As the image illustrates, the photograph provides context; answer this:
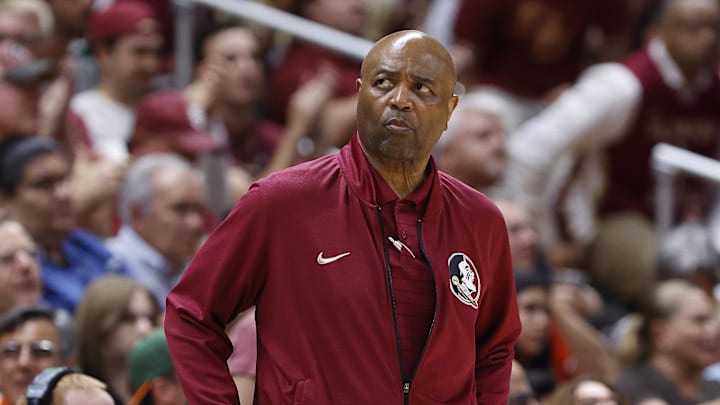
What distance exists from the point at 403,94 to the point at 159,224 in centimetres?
295

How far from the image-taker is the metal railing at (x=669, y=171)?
7.01 meters

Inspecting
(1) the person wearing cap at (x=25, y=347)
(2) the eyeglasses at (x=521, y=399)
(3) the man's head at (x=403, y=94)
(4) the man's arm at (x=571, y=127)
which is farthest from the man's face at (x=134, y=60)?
(3) the man's head at (x=403, y=94)

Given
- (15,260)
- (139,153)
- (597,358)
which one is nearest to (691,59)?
(597,358)

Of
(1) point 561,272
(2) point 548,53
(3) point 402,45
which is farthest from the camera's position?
(2) point 548,53

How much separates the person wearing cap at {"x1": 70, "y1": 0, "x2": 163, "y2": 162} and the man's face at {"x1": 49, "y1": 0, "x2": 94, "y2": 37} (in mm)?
271

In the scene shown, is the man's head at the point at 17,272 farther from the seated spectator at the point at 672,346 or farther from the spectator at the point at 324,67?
the seated spectator at the point at 672,346

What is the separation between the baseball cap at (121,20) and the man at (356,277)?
3.72 meters

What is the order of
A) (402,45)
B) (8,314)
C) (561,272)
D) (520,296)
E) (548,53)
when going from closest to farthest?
(402,45)
(8,314)
(520,296)
(561,272)
(548,53)

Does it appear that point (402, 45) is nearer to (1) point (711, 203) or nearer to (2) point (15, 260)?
(2) point (15, 260)

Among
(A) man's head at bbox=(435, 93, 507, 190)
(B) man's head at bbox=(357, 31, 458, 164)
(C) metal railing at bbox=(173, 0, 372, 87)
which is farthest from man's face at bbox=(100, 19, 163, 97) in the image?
(B) man's head at bbox=(357, 31, 458, 164)

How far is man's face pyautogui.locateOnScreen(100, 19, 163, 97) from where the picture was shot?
6.76m

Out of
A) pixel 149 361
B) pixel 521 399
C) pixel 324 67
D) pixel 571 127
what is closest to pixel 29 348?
pixel 149 361

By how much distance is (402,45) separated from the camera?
3.14 meters

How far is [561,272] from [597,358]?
855 mm
